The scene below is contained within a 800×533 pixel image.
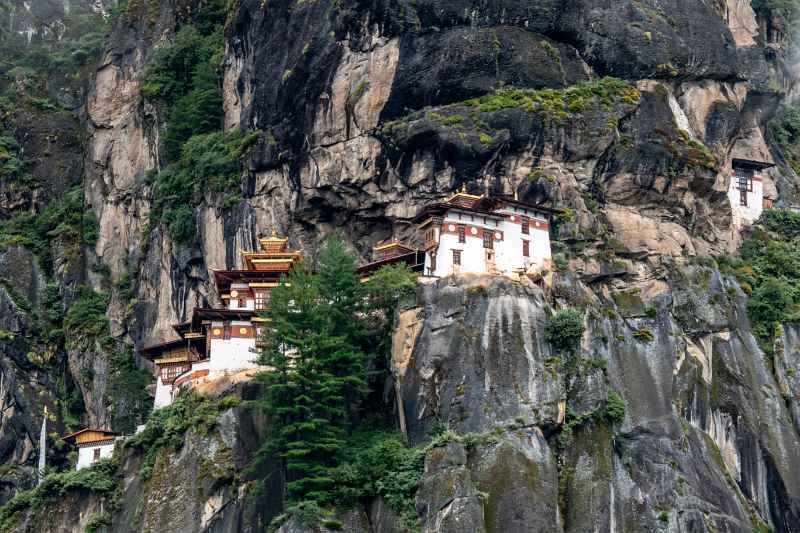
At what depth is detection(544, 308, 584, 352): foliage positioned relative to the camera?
6838 centimetres

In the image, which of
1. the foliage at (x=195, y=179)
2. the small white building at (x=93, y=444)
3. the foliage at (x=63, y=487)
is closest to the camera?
the foliage at (x=63, y=487)

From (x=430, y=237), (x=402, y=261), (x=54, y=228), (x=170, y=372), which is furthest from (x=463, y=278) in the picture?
(x=54, y=228)

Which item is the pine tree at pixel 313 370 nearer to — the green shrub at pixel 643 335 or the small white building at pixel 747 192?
the green shrub at pixel 643 335

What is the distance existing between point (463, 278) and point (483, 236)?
319 cm

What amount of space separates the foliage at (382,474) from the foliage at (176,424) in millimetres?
7383

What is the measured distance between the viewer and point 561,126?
76.8m

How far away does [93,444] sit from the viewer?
7750 cm

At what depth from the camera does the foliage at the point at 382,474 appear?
211 ft

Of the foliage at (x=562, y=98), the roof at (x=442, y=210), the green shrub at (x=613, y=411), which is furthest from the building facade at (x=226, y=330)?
the green shrub at (x=613, y=411)

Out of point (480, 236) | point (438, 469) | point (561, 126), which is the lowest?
→ point (438, 469)

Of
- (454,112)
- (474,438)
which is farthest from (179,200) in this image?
(474,438)

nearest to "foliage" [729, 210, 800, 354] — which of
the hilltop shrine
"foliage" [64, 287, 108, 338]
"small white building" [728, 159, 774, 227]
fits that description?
"small white building" [728, 159, 774, 227]

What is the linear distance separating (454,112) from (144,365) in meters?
24.6

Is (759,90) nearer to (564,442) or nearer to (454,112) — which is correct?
(454,112)
